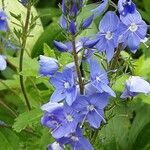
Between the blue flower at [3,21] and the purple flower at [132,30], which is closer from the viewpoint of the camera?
the purple flower at [132,30]

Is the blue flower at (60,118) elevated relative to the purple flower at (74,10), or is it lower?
lower

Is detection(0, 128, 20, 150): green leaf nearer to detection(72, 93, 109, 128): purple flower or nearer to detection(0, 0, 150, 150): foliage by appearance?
detection(0, 0, 150, 150): foliage

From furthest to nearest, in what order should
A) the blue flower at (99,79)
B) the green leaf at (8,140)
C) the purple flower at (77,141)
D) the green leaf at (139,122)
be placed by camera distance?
the green leaf at (139,122)
the green leaf at (8,140)
the purple flower at (77,141)
the blue flower at (99,79)

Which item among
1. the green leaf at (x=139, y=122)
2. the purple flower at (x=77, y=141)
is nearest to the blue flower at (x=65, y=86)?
the purple flower at (x=77, y=141)

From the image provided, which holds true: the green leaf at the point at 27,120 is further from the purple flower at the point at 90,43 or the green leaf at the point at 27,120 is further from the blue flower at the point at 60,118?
the purple flower at the point at 90,43

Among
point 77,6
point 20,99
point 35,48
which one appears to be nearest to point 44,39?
point 35,48

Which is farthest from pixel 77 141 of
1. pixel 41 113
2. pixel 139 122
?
pixel 139 122

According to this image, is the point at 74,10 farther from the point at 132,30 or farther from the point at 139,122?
the point at 139,122
